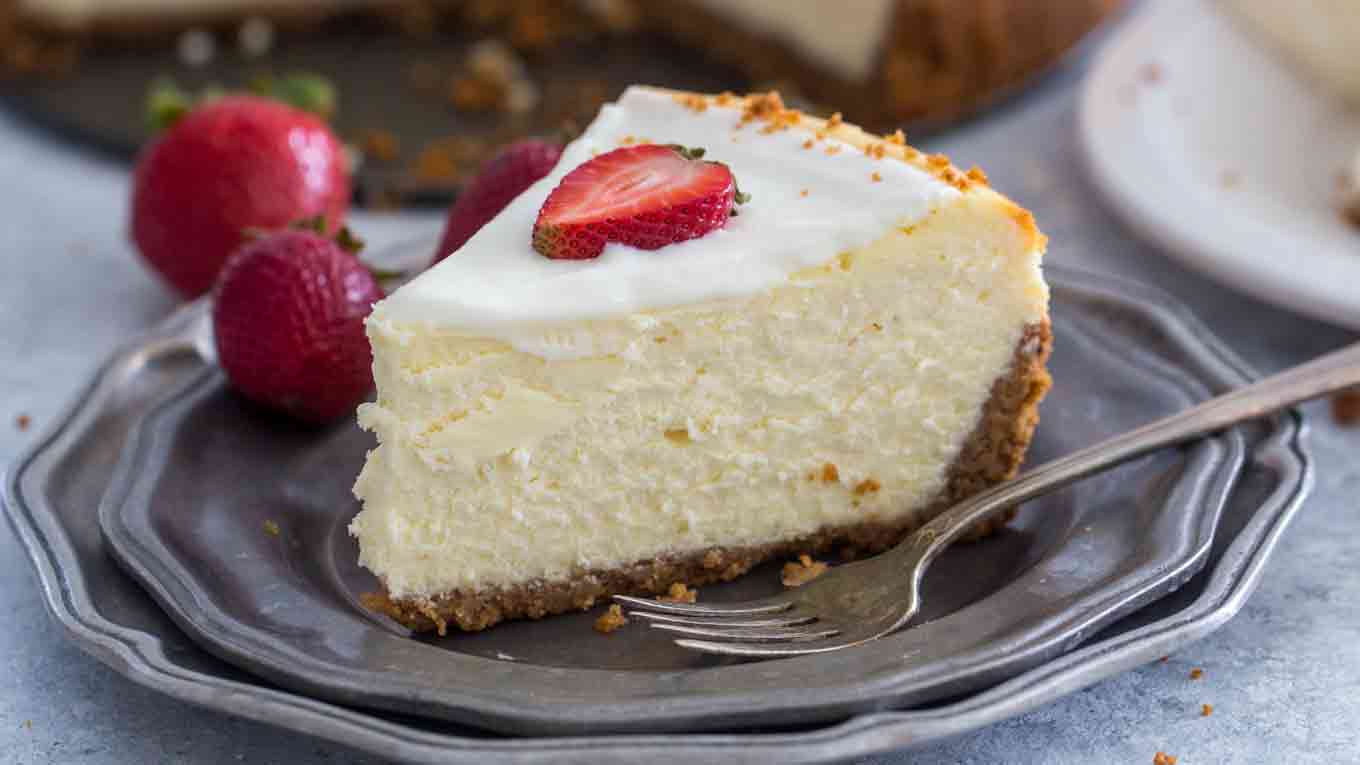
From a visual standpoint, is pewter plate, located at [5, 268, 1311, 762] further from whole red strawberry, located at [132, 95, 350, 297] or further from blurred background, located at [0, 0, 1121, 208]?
blurred background, located at [0, 0, 1121, 208]

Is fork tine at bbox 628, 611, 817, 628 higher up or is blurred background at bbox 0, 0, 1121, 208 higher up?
fork tine at bbox 628, 611, 817, 628

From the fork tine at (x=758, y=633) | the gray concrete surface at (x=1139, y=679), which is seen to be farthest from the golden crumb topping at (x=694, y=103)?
the gray concrete surface at (x=1139, y=679)

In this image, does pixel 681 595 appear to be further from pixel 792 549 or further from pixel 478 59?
pixel 478 59

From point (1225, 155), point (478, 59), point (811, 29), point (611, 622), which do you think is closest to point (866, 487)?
point (611, 622)

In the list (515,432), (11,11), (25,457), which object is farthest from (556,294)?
(11,11)

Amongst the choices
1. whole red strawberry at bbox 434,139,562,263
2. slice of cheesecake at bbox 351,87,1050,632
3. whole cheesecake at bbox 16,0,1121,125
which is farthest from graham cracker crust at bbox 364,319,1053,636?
whole cheesecake at bbox 16,0,1121,125

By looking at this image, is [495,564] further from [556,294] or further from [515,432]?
[556,294]
